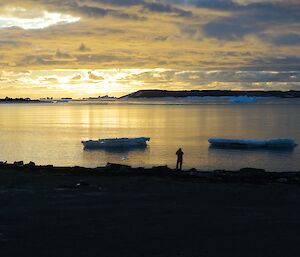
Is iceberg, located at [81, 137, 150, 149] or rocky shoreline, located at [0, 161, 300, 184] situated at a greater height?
iceberg, located at [81, 137, 150, 149]

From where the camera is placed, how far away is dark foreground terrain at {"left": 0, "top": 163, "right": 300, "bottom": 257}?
305 inches

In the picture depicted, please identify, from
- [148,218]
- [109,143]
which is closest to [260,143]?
[109,143]

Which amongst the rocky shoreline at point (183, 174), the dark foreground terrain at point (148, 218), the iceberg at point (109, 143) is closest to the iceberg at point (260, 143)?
the iceberg at point (109, 143)

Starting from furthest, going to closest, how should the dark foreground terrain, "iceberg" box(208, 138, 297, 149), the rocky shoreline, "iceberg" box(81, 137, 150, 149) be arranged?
"iceberg" box(81, 137, 150, 149) < "iceberg" box(208, 138, 297, 149) < the rocky shoreline < the dark foreground terrain

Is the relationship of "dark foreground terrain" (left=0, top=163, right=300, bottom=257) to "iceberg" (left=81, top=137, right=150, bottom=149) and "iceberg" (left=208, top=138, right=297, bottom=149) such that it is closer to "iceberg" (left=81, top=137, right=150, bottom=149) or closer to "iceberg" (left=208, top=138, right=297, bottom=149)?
"iceberg" (left=208, top=138, right=297, bottom=149)

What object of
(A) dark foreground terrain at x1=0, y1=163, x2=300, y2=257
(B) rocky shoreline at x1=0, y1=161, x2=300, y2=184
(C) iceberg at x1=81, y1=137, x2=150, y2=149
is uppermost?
(C) iceberg at x1=81, y1=137, x2=150, y2=149

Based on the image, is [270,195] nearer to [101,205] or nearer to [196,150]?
[101,205]

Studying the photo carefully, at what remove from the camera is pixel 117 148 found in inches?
1330

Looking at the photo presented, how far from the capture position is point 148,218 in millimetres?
9812

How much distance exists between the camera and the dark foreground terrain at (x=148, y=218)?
7.75 meters

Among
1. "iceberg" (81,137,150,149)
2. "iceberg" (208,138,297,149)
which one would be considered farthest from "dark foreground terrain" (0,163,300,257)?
"iceberg" (81,137,150,149)

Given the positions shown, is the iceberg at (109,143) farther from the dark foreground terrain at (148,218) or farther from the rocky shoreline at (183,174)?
the dark foreground terrain at (148,218)

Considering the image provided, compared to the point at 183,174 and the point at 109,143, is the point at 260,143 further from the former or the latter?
the point at 183,174

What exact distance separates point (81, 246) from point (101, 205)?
128 inches
